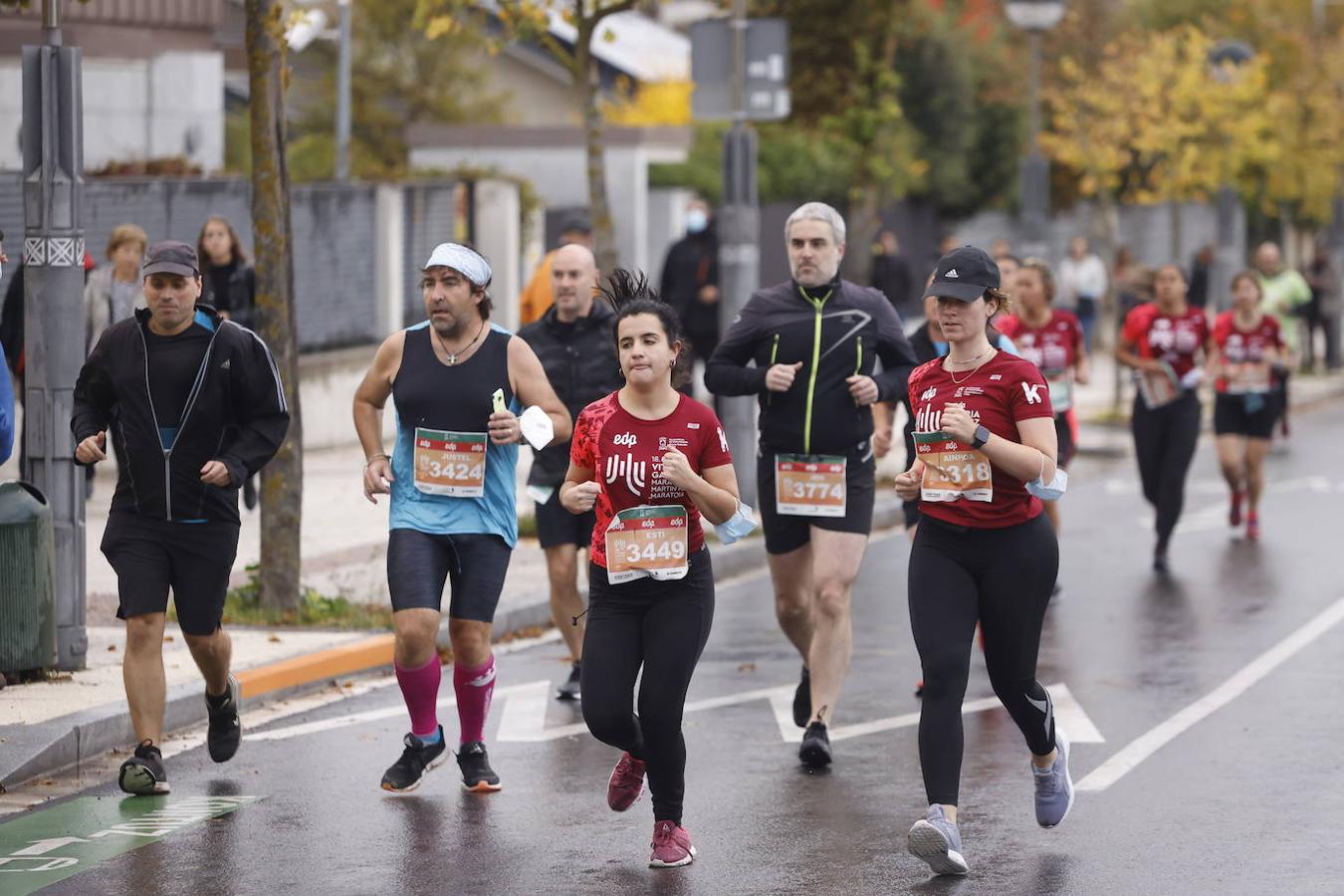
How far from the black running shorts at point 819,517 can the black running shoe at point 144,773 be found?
244 centimetres

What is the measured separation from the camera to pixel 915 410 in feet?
25.0

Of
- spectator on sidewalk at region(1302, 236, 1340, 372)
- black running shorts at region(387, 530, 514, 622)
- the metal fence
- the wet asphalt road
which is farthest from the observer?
spectator on sidewalk at region(1302, 236, 1340, 372)

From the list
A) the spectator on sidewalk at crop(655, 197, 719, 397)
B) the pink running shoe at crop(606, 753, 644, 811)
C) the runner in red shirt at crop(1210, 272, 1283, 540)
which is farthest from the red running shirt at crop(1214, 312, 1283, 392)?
the pink running shoe at crop(606, 753, 644, 811)

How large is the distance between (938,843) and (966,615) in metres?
0.73

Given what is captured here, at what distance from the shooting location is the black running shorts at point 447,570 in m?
8.34

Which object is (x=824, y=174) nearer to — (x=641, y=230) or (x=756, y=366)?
(x=641, y=230)

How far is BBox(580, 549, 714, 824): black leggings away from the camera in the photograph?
24.1 feet

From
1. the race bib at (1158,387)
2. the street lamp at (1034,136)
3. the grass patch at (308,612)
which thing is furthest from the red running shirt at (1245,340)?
the grass patch at (308,612)

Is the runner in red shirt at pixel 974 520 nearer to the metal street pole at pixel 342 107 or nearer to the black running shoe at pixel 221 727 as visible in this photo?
the black running shoe at pixel 221 727

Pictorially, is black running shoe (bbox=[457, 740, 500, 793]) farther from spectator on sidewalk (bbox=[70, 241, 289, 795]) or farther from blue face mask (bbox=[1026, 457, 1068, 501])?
blue face mask (bbox=[1026, 457, 1068, 501])

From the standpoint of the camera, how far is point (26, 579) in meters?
9.84

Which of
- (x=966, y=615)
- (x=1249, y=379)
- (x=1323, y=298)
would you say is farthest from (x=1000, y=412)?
(x=1323, y=298)

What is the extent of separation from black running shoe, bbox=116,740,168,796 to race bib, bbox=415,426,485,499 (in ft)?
4.37

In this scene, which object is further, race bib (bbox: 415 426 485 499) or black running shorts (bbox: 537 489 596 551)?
black running shorts (bbox: 537 489 596 551)
